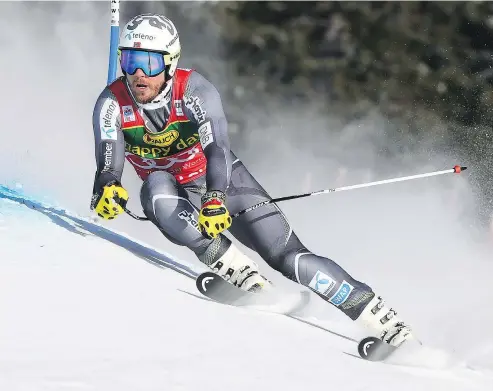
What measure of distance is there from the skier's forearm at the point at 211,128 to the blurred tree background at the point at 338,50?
341 inches

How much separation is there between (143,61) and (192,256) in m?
3.74

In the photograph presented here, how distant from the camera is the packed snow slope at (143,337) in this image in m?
4.80

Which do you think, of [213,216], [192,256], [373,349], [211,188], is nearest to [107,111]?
[211,188]

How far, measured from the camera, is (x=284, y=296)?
6879 mm

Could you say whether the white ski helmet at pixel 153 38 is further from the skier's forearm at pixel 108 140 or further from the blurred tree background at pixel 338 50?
the blurred tree background at pixel 338 50

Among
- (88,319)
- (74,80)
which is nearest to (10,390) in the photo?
(88,319)

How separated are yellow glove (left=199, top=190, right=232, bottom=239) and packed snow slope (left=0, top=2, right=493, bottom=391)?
0.48 m

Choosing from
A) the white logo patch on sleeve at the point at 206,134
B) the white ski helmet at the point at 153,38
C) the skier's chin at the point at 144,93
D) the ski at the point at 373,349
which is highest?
the white ski helmet at the point at 153,38

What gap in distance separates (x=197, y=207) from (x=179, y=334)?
147 centimetres

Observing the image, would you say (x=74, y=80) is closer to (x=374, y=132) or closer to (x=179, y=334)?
(x=374, y=132)

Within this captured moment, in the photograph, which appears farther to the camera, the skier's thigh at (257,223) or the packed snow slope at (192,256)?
the skier's thigh at (257,223)

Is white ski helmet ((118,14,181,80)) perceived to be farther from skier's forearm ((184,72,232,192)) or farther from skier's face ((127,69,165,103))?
skier's forearm ((184,72,232,192))

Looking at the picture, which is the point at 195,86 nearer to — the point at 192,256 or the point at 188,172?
the point at 188,172

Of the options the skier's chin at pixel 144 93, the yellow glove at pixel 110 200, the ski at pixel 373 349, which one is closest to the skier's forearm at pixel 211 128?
the skier's chin at pixel 144 93
